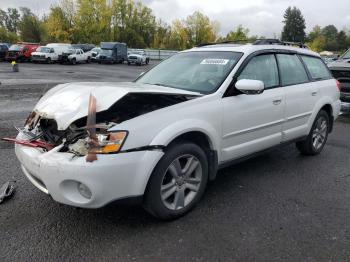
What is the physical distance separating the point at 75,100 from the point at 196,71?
1570 mm

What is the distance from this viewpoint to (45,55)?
3109 cm

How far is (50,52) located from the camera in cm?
3150

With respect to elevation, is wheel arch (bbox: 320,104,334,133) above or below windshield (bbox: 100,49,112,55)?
below

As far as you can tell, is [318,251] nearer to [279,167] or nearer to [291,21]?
[279,167]

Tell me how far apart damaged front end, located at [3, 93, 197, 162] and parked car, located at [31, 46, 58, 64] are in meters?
29.8

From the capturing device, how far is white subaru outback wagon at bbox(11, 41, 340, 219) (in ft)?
9.46

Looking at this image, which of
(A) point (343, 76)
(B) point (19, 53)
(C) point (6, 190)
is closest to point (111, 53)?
(B) point (19, 53)

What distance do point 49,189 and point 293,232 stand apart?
2.16m

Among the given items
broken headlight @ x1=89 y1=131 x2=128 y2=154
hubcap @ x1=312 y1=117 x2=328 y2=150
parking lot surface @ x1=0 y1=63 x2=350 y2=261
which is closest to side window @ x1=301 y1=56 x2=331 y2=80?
hubcap @ x1=312 y1=117 x2=328 y2=150

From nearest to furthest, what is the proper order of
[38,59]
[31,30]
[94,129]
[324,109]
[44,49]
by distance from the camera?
[94,129] → [324,109] → [38,59] → [44,49] → [31,30]

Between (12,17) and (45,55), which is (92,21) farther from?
(12,17)

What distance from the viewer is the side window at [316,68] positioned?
5324 mm

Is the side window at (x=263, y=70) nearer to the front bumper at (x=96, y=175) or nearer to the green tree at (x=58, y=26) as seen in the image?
the front bumper at (x=96, y=175)

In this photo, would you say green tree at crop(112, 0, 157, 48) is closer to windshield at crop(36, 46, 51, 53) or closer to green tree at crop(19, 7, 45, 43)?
green tree at crop(19, 7, 45, 43)
